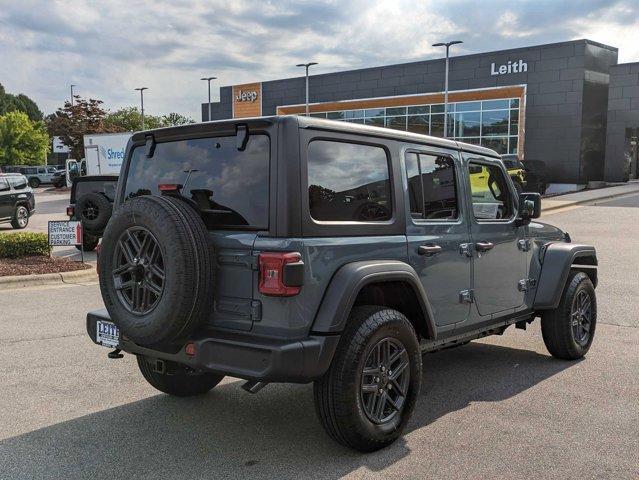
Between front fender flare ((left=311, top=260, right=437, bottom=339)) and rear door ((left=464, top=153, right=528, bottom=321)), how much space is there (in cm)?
119

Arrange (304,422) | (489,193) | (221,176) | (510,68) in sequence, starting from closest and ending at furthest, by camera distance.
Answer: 1. (221,176)
2. (304,422)
3. (489,193)
4. (510,68)

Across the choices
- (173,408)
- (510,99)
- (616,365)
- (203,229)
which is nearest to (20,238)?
(173,408)

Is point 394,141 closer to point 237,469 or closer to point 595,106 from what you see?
point 237,469

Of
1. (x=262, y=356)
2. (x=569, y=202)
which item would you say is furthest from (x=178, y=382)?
(x=569, y=202)

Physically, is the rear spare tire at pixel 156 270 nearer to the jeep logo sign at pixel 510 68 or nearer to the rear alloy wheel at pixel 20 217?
A: the rear alloy wheel at pixel 20 217

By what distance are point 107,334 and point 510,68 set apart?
37813 mm

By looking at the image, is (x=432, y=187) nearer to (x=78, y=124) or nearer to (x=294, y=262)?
(x=294, y=262)

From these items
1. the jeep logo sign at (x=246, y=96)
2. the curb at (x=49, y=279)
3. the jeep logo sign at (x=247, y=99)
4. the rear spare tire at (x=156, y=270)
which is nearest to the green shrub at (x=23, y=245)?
the curb at (x=49, y=279)

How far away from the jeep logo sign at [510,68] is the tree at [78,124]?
109 ft

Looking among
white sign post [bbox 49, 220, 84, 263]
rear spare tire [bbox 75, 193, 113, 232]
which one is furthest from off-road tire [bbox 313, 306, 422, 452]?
rear spare tire [bbox 75, 193, 113, 232]

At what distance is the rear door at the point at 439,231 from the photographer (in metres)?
4.07

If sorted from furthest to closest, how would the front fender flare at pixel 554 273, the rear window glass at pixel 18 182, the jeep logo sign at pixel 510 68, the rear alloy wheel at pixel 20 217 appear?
the jeep logo sign at pixel 510 68
the rear window glass at pixel 18 182
the rear alloy wheel at pixel 20 217
the front fender flare at pixel 554 273

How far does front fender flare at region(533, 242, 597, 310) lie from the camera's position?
534 centimetres

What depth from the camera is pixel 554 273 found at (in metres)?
5.39
